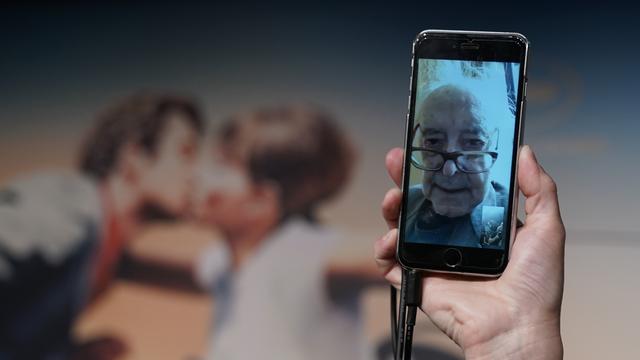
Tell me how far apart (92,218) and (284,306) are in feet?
1.72

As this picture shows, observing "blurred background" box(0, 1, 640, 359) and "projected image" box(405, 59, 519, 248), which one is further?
"blurred background" box(0, 1, 640, 359)

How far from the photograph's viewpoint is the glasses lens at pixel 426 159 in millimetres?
694

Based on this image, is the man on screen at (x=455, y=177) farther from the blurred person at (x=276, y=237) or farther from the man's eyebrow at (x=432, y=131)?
the blurred person at (x=276, y=237)

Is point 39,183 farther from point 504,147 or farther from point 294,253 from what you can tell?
point 504,147

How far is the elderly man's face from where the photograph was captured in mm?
686

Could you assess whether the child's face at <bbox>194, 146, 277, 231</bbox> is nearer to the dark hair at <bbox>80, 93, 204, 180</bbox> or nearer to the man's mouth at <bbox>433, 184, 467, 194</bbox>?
the dark hair at <bbox>80, 93, 204, 180</bbox>

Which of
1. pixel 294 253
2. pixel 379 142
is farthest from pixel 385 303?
pixel 379 142

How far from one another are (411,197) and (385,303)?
0.94m

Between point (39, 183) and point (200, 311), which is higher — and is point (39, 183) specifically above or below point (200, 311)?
above

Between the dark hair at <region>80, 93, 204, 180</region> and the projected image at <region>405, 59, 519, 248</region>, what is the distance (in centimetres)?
115

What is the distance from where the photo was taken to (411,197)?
0.70 meters

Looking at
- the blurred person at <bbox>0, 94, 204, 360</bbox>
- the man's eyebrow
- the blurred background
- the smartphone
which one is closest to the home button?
the smartphone

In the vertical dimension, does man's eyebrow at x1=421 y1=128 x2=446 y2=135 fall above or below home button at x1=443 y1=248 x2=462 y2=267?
above

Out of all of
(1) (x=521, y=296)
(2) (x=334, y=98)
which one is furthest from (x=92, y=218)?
(1) (x=521, y=296)
